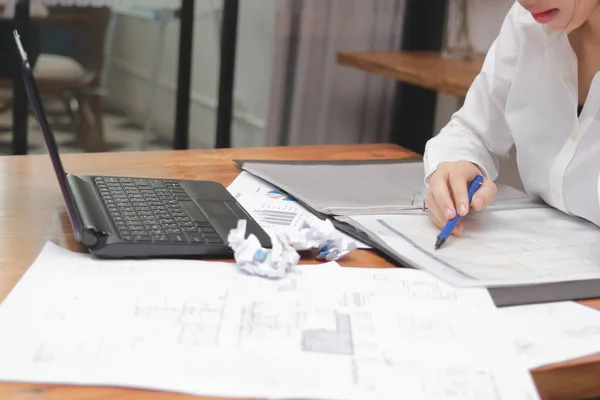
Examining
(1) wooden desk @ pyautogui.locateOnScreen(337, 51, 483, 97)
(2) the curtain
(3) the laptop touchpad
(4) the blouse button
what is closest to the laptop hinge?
(3) the laptop touchpad

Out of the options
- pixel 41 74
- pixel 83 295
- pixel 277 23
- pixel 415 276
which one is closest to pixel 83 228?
pixel 83 295

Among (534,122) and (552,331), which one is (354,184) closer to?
(534,122)

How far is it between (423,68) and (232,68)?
849 mm

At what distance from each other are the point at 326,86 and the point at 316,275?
1986mm

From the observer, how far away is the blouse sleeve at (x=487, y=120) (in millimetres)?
1148

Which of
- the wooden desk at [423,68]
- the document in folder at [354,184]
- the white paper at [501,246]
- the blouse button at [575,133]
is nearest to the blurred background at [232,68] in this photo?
the wooden desk at [423,68]

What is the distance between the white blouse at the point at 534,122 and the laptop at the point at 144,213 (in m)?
0.33

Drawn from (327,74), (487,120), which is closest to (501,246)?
(487,120)

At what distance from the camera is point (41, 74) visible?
2732 millimetres

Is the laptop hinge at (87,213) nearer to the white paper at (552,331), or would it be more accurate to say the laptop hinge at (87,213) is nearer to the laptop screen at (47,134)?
the laptop screen at (47,134)

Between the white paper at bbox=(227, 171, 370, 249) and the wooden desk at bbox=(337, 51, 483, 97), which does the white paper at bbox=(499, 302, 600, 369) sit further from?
the wooden desk at bbox=(337, 51, 483, 97)

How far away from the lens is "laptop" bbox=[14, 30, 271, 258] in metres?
0.79

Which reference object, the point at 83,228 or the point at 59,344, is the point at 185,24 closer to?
the point at 83,228

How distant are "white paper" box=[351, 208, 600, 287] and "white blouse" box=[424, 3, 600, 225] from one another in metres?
0.06
